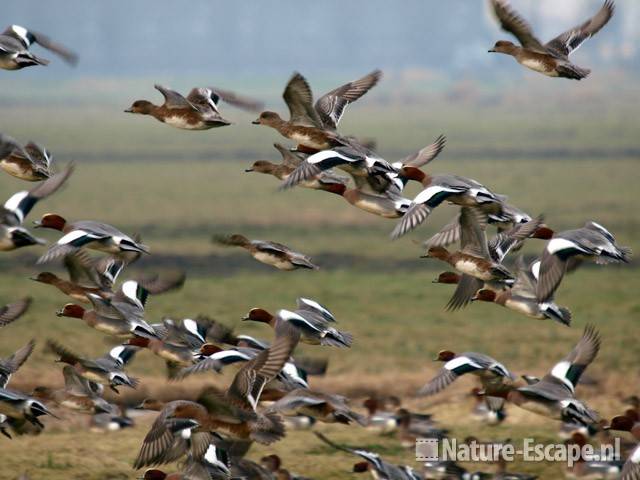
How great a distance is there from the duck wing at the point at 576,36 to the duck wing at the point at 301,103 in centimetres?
190

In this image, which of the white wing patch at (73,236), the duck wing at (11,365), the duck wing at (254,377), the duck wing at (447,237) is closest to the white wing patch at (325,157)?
the duck wing at (447,237)

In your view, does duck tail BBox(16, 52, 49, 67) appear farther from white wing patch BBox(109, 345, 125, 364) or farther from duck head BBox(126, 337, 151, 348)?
white wing patch BBox(109, 345, 125, 364)

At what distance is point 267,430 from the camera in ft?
27.5

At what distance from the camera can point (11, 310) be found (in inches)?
411

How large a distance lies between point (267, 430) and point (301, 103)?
2.97 metres

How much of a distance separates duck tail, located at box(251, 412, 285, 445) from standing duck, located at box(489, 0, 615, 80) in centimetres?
363

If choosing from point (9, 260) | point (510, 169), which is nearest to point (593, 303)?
point (9, 260)

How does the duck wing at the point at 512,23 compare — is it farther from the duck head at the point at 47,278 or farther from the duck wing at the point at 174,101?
the duck head at the point at 47,278

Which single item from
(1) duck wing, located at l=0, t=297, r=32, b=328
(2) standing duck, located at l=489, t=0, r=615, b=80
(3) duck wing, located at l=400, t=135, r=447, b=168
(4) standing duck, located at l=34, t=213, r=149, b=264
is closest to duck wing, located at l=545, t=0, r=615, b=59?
(2) standing duck, located at l=489, t=0, r=615, b=80

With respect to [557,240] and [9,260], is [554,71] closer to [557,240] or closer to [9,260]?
[557,240]

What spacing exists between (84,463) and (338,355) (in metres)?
6.52

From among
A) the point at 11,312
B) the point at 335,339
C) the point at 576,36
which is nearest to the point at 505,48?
the point at 576,36

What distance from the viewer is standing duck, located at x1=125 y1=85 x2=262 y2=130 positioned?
34.8 ft

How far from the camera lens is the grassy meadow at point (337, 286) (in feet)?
44.1
